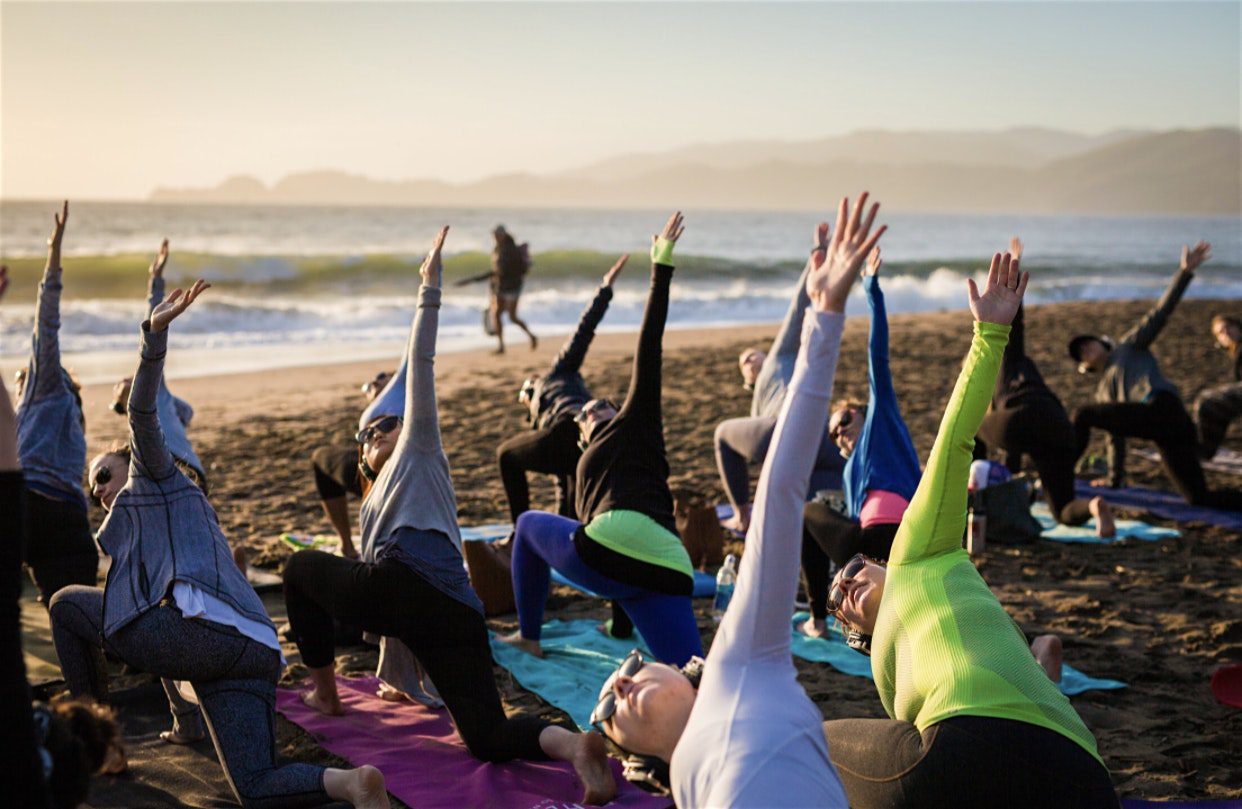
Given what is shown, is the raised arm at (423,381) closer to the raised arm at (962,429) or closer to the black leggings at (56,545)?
the raised arm at (962,429)

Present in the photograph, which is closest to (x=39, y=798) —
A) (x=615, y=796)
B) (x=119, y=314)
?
(x=615, y=796)

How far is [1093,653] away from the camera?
577cm

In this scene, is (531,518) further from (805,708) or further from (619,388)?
(619,388)

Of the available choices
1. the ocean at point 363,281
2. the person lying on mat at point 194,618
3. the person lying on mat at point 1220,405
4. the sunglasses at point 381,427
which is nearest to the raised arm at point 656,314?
the sunglasses at point 381,427

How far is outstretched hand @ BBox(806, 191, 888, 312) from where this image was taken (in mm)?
2448

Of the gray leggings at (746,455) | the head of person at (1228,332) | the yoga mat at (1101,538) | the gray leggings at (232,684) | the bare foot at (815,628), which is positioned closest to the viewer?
the gray leggings at (232,684)

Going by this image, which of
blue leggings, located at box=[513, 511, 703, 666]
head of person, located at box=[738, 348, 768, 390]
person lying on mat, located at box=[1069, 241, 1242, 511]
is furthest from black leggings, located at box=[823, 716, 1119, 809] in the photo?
person lying on mat, located at box=[1069, 241, 1242, 511]

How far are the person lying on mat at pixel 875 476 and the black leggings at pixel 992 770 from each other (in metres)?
2.02

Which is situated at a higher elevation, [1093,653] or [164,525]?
[164,525]

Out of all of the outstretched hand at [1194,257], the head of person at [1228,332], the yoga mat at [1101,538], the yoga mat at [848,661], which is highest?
the outstretched hand at [1194,257]

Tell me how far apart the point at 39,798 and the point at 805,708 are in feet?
5.08

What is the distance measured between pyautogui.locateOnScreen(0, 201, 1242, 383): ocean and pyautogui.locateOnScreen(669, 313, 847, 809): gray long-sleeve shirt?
46.7ft

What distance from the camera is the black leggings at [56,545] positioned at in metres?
5.33

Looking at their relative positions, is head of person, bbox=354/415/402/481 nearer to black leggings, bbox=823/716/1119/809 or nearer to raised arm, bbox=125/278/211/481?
raised arm, bbox=125/278/211/481
